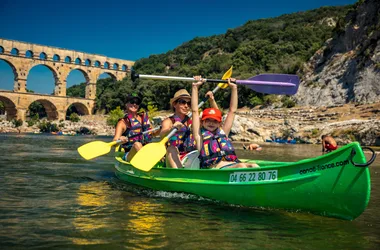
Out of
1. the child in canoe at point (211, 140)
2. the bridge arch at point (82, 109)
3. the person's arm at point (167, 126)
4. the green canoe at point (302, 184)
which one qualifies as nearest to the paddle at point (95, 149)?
the person's arm at point (167, 126)

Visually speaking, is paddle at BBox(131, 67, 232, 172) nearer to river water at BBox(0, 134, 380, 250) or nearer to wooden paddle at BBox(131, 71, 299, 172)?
wooden paddle at BBox(131, 71, 299, 172)

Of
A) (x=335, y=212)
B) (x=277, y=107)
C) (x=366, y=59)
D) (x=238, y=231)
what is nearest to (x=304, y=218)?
(x=335, y=212)

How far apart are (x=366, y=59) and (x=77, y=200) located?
80.8ft

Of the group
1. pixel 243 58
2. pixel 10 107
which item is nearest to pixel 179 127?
pixel 243 58

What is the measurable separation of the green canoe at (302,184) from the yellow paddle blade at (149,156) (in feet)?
1.90

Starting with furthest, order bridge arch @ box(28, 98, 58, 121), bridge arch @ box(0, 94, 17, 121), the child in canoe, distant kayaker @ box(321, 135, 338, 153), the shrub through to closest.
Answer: bridge arch @ box(28, 98, 58, 121)
bridge arch @ box(0, 94, 17, 121)
the shrub
distant kayaker @ box(321, 135, 338, 153)
the child in canoe

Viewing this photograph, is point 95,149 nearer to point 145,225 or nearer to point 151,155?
point 151,155

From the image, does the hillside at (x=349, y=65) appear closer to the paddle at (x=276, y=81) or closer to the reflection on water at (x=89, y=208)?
the paddle at (x=276, y=81)

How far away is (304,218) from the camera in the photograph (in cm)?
416

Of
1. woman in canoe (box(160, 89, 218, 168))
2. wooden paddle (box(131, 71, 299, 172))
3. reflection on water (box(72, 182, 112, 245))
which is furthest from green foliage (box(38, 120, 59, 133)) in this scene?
woman in canoe (box(160, 89, 218, 168))

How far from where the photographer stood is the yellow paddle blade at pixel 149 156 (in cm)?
550

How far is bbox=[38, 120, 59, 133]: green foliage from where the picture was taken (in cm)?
4715

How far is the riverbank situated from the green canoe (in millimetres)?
15267

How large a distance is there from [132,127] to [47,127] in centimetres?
4423
